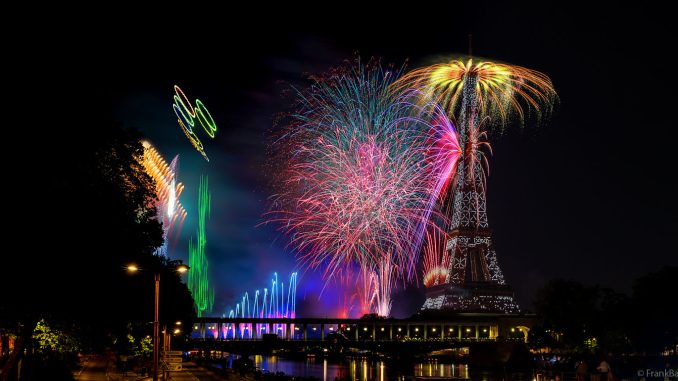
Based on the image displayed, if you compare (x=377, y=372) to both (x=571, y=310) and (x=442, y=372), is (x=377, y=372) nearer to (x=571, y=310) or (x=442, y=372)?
(x=442, y=372)

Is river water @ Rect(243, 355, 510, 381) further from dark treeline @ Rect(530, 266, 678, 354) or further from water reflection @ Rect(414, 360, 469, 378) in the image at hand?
dark treeline @ Rect(530, 266, 678, 354)

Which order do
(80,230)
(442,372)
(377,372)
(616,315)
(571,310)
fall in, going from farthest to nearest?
(571,310), (616,315), (377,372), (442,372), (80,230)

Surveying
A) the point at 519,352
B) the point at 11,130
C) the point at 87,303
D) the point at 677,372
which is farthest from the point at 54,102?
the point at 519,352

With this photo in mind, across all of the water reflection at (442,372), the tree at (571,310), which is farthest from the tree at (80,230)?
the tree at (571,310)

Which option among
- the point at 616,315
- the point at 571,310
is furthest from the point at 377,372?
the point at 571,310

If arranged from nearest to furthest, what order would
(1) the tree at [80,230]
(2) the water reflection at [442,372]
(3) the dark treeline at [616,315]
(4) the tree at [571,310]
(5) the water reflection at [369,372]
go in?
(1) the tree at [80,230] → (5) the water reflection at [369,372] → (2) the water reflection at [442,372] → (3) the dark treeline at [616,315] → (4) the tree at [571,310]

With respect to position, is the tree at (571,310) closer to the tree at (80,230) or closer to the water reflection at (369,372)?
the water reflection at (369,372)

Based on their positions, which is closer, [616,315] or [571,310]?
[616,315]

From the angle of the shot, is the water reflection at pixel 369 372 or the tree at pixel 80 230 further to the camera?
the water reflection at pixel 369 372

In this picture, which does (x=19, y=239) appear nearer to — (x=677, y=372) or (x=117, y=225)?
(x=117, y=225)

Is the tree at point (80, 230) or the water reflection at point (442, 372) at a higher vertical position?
the tree at point (80, 230)

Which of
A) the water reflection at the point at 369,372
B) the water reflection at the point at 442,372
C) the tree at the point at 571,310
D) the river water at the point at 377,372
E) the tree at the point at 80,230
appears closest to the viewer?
the tree at the point at 80,230

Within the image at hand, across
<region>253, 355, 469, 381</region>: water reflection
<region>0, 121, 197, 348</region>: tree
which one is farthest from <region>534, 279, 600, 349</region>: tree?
<region>0, 121, 197, 348</region>: tree
